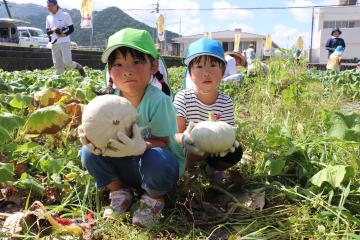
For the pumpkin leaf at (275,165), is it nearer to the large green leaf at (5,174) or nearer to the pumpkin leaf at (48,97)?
the large green leaf at (5,174)

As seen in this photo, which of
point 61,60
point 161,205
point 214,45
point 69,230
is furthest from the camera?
point 61,60

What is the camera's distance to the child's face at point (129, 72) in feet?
6.28

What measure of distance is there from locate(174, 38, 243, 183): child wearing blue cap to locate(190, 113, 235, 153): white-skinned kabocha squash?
5cm

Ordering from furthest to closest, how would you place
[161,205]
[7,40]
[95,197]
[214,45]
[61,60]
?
1. [7,40]
2. [61,60]
3. [214,45]
4. [95,197]
5. [161,205]

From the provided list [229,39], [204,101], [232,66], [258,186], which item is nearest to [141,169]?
[258,186]

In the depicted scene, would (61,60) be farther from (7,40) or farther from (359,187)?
(7,40)

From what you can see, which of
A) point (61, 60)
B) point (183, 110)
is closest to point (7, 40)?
point (61, 60)

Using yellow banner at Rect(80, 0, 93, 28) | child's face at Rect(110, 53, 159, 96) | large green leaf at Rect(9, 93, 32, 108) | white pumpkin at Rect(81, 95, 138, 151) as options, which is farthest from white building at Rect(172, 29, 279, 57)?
white pumpkin at Rect(81, 95, 138, 151)

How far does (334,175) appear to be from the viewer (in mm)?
1947

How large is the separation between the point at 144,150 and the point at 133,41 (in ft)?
1.60

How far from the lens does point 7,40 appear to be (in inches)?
1131

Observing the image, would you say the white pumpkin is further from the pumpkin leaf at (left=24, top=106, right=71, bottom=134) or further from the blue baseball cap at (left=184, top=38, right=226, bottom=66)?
the blue baseball cap at (left=184, top=38, right=226, bottom=66)

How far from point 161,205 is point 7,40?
29.8 metres

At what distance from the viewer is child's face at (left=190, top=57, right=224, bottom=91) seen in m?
2.52
